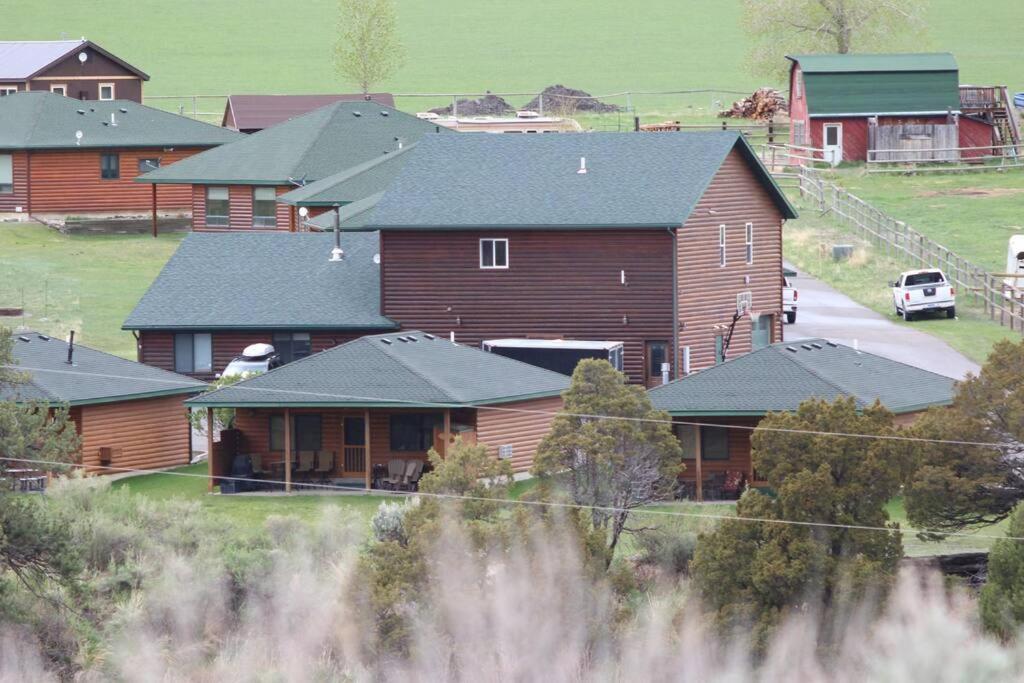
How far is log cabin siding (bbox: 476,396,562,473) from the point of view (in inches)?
1715

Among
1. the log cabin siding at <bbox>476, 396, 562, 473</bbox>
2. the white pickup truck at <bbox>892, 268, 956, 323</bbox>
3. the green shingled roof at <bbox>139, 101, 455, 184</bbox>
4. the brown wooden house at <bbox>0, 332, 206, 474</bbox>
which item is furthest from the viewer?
the green shingled roof at <bbox>139, 101, 455, 184</bbox>

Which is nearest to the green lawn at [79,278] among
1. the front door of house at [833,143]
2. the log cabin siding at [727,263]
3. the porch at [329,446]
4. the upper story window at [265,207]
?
the upper story window at [265,207]

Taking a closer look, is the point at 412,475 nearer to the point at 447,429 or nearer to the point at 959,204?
the point at 447,429

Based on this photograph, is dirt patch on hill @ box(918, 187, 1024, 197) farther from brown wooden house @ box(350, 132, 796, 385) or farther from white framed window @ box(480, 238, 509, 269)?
white framed window @ box(480, 238, 509, 269)

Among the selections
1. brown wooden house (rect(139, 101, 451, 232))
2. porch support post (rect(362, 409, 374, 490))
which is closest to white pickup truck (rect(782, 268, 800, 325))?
brown wooden house (rect(139, 101, 451, 232))

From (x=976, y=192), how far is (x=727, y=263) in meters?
35.3

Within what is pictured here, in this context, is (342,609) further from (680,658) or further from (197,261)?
(197,261)

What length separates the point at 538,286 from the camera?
52.1 m

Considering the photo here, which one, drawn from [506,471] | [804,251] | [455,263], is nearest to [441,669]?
[506,471]

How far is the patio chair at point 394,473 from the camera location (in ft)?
143

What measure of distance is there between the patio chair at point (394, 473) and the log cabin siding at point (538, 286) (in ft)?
29.1

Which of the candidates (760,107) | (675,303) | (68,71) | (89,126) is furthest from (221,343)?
(760,107)

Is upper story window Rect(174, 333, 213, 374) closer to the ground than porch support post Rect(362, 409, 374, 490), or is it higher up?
higher up

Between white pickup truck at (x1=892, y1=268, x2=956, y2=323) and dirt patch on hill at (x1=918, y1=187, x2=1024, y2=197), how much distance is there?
23.5 meters
